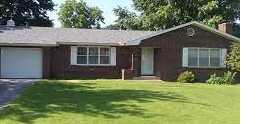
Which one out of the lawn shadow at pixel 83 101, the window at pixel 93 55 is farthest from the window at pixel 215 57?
the lawn shadow at pixel 83 101

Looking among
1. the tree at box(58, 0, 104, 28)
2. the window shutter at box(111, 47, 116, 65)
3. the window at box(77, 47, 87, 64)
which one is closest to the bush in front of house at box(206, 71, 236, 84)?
the window shutter at box(111, 47, 116, 65)

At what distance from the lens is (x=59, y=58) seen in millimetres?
30812

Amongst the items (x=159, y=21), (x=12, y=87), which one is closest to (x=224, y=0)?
(x=159, y=21)

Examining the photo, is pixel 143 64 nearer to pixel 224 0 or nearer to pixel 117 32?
pixel 117 32

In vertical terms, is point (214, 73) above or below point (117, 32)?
below

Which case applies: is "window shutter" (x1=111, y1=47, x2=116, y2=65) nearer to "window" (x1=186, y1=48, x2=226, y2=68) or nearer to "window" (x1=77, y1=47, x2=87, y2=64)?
"window" (x1=77, y1=47, x2=87, y2=64)

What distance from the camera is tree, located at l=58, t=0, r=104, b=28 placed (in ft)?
243

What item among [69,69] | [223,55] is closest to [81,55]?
[69,69]

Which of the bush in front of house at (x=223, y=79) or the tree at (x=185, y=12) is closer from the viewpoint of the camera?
the bush in front of house at (x=223, y=79)

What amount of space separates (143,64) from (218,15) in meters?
17.9

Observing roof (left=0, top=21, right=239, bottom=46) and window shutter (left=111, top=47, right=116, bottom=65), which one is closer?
roof (left=0, top=21, right=239, bottom=46)

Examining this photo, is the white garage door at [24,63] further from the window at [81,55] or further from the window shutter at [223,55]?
the window shutter at [223,55]

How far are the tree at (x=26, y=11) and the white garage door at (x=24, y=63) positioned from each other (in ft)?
70.6

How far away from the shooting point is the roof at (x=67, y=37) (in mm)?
29766
